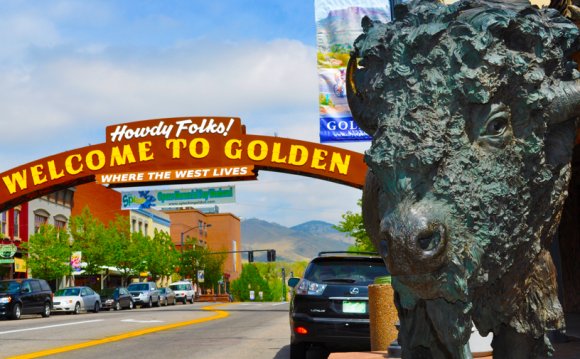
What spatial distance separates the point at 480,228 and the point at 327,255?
8263 mm

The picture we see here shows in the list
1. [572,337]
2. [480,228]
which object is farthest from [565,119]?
[572,337]

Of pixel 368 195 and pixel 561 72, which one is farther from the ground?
pixel 561 72

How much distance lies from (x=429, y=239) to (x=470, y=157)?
34 centimetres

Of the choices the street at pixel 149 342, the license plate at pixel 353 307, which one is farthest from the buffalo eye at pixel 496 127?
the street at pixel 149 342

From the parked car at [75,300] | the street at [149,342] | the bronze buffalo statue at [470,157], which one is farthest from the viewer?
the parked car at [75,300]

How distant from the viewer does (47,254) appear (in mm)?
42750

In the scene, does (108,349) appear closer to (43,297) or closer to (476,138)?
(476,138)

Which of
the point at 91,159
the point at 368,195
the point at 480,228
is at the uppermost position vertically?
the point at 91,159

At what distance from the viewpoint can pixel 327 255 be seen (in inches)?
408

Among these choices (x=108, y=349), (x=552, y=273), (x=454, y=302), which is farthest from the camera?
(x=108, y=349)

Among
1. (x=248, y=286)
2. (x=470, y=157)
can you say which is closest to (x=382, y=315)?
(x=470, y=157)

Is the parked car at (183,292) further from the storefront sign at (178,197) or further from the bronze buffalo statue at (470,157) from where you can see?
→ the bronze buffalo statue at (470,157)

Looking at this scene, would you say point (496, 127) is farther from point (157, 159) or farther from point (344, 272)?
point (157, 159)

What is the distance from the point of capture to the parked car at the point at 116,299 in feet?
133
